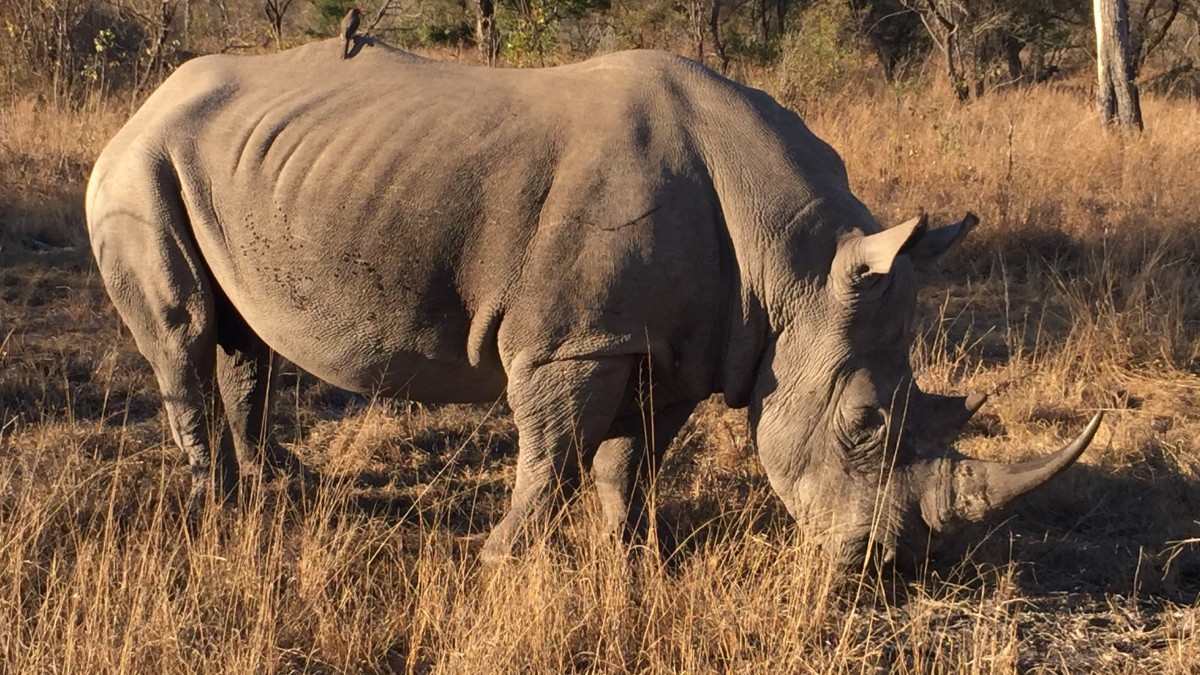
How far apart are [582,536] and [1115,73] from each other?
35.8 feet

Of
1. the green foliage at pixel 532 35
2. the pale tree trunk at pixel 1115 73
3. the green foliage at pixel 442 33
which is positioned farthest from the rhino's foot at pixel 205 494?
the green foliage at pixel 442 33

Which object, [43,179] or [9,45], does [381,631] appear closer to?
[43,179]

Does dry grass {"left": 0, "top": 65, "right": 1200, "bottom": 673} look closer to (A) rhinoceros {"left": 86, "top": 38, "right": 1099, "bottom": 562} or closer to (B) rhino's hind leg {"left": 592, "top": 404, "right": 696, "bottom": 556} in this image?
(B) rhino's hind leg {"left": 592, "top": 404, "right": 696, "bottom": 556}

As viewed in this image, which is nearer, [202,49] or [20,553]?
[20,553]

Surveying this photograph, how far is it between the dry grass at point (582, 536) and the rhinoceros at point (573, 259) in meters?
0.38

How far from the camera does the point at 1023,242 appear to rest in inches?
333

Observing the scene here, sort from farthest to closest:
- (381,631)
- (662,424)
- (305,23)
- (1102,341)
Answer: (305,23) → (1102,341) → (662,424) → (381,631)

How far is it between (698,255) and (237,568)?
5.72ft

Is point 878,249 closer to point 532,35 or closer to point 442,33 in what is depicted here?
point 532,35

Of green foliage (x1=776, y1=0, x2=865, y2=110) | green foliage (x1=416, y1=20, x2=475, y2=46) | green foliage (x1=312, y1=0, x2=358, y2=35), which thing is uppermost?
green foliage (x1=312, y1=0, x2=358, y2=35)

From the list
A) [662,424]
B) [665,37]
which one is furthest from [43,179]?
[665,37]

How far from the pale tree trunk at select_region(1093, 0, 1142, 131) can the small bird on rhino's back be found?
10146mm

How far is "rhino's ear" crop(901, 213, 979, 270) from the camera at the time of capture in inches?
155

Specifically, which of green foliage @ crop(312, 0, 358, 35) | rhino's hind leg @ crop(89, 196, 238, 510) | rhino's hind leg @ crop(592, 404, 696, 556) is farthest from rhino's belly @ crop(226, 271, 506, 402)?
green foliage @ crop(312, 0, 358, 35)
